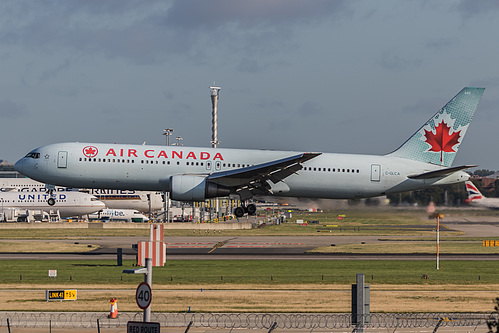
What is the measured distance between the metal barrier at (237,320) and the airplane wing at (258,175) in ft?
62.9

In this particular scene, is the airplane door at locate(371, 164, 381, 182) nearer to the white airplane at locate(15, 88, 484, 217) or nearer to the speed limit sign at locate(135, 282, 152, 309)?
the white airplane at locate(15, 88, 484, 217)

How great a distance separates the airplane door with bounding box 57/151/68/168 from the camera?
49000 millimetres

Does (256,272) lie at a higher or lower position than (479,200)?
lower

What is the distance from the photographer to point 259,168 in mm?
47000

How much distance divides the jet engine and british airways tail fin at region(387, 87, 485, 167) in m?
14.6

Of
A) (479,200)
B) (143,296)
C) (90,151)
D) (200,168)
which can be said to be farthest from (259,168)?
(143,296)

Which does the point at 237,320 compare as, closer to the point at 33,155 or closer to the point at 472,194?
the point at 33,155

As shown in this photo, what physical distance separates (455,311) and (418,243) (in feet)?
129

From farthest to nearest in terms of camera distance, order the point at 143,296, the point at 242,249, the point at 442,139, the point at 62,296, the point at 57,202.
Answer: the point at 57,202 → the point at 242,249 → the point at 442,139 → the point at 62,296 → the point at 143,296

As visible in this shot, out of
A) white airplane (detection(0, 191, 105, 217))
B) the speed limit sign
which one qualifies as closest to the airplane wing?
the speed limit sign

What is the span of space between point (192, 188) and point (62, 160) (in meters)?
10.1

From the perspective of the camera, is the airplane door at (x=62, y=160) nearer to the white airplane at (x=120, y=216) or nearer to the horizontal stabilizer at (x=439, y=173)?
the horizontal stabilizer at (x=439, y=173)

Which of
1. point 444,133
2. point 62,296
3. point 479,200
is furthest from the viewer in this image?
point 479,200

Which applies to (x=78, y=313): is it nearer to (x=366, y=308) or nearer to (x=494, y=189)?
(x=366, y=308)
